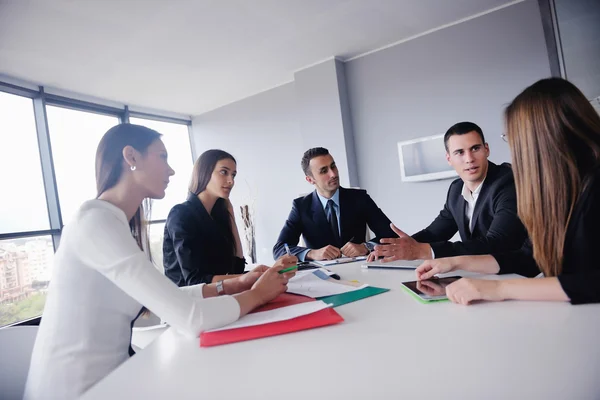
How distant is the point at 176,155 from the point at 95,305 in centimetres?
602

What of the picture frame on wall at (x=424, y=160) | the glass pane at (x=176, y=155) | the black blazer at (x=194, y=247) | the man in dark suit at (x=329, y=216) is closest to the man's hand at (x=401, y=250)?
the black blazer at (x=194, y=247)

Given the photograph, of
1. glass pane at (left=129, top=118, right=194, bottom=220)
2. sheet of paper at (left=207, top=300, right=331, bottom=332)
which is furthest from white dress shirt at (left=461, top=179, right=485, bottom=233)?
glass pane at (left=129, top=118, right=194, bottom=220)

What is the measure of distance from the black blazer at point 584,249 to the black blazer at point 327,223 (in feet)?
5.78

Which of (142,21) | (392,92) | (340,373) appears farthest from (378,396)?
(392,92)

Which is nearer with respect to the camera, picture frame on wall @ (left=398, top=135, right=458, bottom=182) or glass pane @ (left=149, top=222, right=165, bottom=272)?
picture frame on wall @ (left=398, top=135, right=458, bottom=182)

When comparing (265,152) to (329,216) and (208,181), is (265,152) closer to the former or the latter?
(329,216)

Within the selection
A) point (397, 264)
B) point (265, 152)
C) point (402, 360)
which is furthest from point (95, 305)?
point (265, 152)

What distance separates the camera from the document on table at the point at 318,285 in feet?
4.14

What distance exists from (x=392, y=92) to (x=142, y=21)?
305 cm

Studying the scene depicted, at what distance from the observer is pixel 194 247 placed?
206cm

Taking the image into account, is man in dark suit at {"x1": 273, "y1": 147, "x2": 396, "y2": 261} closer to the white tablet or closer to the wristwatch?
the white tablet

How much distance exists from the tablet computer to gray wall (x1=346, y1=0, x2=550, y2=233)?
3.48m

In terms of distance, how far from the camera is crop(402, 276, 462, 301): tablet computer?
3.43 ft

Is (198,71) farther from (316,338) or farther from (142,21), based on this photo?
(316,338)
